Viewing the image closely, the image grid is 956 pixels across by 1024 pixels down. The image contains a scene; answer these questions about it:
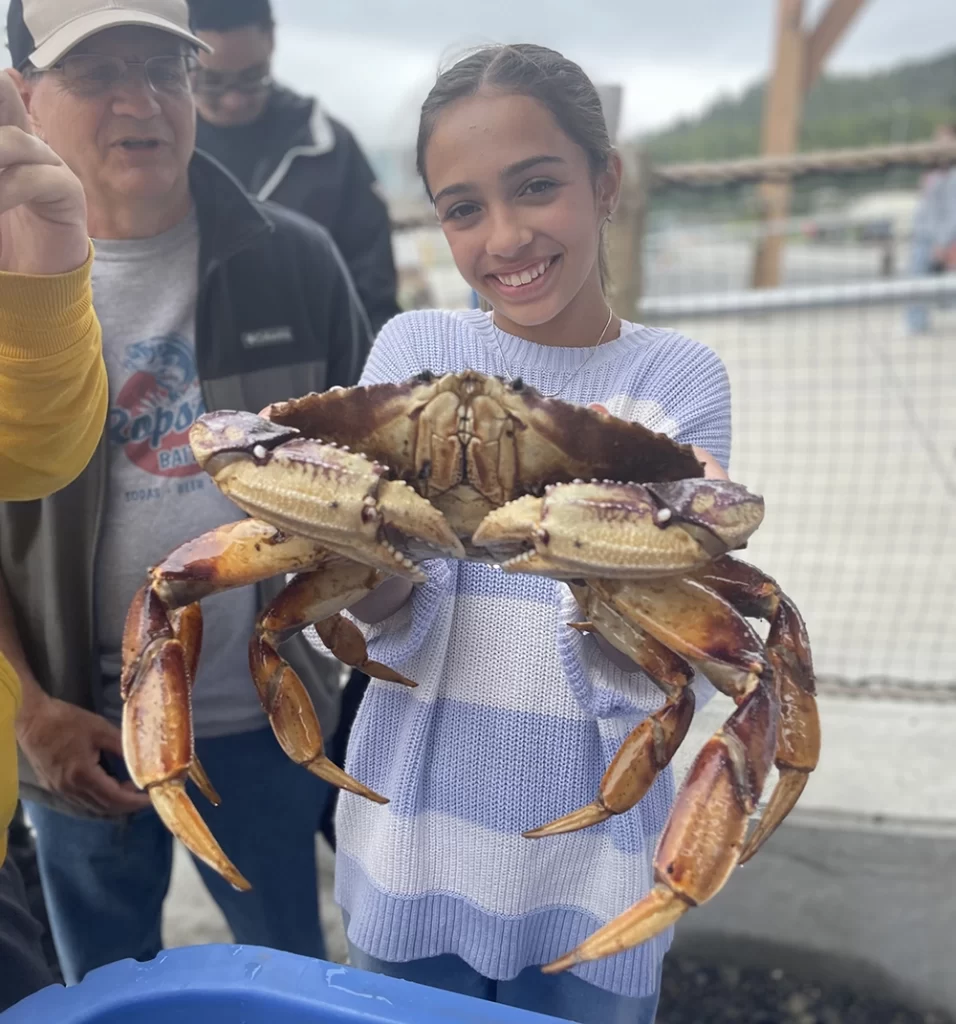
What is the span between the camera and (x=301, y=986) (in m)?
0.98

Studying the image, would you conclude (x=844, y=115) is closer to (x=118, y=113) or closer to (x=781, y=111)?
(x=781, y=111)

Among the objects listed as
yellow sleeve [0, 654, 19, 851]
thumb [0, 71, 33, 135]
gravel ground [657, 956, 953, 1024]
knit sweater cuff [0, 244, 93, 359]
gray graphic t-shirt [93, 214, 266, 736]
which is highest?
thumb [0, 71, 33, 135]

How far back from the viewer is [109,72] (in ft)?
4.75

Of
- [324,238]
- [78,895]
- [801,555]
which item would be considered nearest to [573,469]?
[324,238]

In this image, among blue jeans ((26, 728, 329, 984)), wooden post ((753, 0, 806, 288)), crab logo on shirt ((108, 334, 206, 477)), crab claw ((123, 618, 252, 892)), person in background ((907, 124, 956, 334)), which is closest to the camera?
crab claw ((123, 618, 252, 892))

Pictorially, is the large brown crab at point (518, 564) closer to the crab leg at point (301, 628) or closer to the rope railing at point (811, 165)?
the crab leg at point (301, 628)

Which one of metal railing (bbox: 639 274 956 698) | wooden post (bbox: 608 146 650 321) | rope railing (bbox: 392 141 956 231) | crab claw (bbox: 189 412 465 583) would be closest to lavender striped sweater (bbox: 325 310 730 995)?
crab claw (bbox: 189 412 465 583)

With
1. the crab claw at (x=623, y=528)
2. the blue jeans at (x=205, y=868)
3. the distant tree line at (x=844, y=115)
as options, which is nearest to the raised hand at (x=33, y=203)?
the crab claw at (x=623, y=528)

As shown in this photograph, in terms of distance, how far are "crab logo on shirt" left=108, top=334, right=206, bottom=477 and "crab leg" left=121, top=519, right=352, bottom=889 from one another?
0.54 metres

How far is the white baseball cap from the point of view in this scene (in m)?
1.39

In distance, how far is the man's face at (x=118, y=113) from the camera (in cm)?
144

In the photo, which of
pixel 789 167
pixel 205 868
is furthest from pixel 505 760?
pixel 789 167

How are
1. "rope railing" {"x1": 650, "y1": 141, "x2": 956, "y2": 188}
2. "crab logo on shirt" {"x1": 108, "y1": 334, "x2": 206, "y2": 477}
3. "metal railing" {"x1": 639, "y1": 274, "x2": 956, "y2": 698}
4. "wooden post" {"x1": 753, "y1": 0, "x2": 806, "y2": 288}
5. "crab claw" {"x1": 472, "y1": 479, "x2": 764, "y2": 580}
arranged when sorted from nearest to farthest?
"crab claw" {"x1": 472, "y1": 479, "x2": 764, "y2": 580} < "crab logo on shirt" {"x1": 108, "y1": 334, "x2": 206, "y2": 477} < "metal railing" {"x1": 639, "y1": 274, "x2": 956, "y2": 698} < "rope railing" {"x1": 650, "y1": 141, "x2": 956, "y2": 188} < "wooden post" {"x1": 753, "y1": 0, "x2": 806, "y2": 288}

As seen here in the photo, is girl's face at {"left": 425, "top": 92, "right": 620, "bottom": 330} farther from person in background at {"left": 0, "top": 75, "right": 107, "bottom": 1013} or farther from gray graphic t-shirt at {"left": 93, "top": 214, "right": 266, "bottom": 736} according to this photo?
gray graphic t-shirt at {"left": 93, "top": 214, "right": 266, "bottom": 736}
